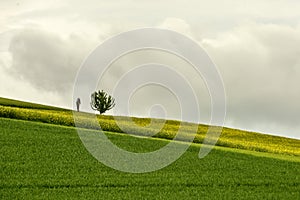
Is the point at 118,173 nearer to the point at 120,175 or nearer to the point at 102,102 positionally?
the point at 120,175

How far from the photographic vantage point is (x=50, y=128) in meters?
36.7

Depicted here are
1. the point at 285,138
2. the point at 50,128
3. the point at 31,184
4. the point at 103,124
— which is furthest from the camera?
the point at 285,138

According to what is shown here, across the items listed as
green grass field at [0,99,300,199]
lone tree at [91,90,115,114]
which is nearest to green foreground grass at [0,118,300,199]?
green grass field at [0,99,300,199]

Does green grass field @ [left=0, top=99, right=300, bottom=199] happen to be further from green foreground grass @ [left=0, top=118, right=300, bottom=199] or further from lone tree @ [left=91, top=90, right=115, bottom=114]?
lone tree @ [left=91, top=90, right=115, bottom=114]

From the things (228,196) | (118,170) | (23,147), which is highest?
(23,147)

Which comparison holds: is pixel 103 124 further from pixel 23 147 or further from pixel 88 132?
pixel 23 147

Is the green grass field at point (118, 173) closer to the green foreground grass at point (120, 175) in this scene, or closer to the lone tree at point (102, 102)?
the green foreground grass at point (120, 175)

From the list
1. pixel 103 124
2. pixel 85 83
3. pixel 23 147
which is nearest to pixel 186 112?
pixel 85 83

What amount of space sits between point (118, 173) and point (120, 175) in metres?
0.45

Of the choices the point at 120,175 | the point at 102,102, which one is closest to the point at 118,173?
the point at 120,175

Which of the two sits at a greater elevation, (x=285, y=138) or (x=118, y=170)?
(x=285, y=138)

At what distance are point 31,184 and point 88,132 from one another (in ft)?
49.8

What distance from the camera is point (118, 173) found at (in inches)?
1011

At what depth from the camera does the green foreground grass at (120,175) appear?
22.0m
